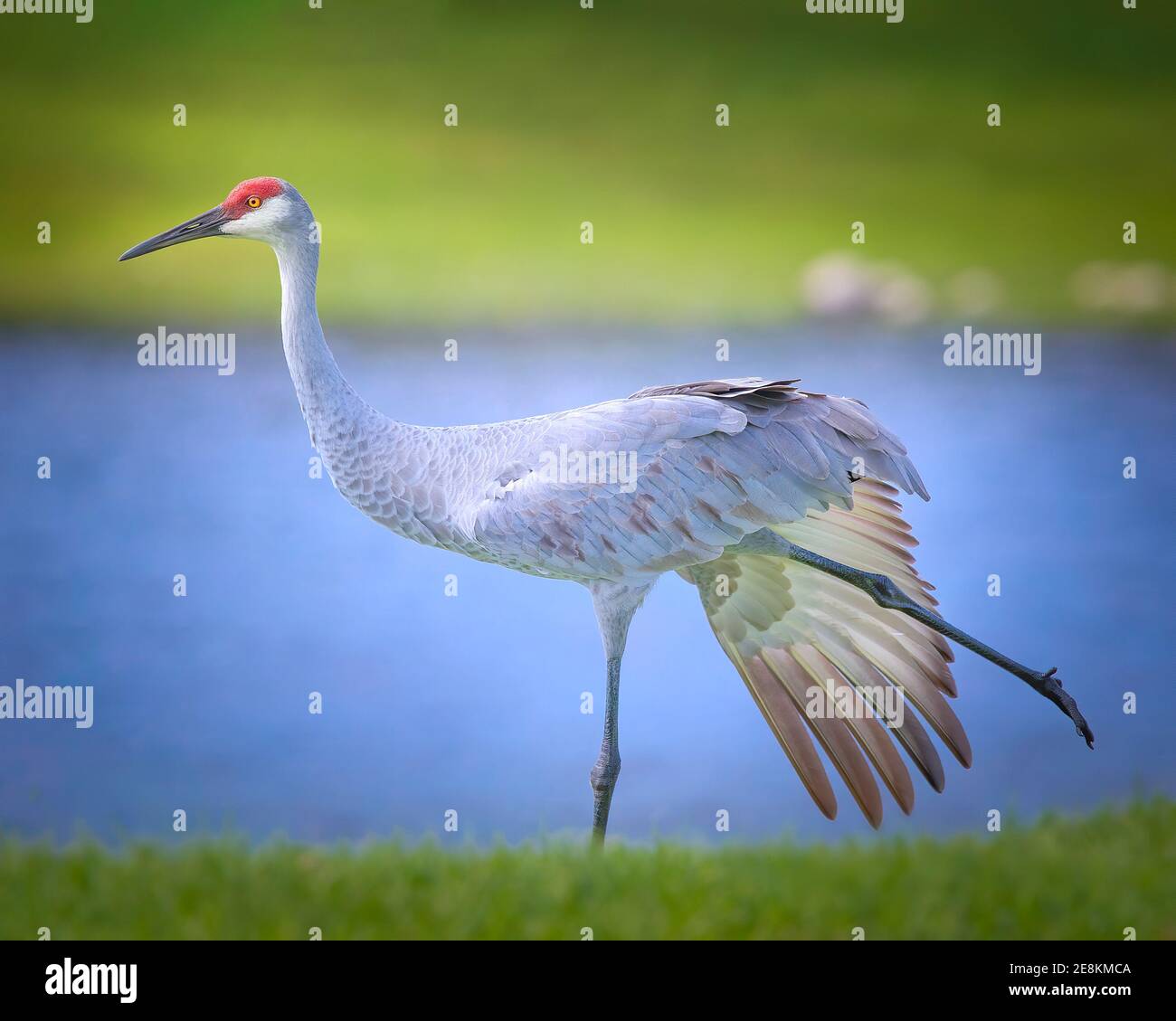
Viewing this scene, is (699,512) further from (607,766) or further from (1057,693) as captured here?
(1057,693)

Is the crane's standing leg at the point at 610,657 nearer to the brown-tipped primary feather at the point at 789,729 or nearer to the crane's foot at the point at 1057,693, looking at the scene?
the brown-tipped primary feather at the point at 789,729

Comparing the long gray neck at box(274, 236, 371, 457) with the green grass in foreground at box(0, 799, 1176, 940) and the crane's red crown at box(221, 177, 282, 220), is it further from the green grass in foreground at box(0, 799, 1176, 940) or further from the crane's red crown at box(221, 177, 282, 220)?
the green grass in foreground at box(0, 799, 1176, 940)

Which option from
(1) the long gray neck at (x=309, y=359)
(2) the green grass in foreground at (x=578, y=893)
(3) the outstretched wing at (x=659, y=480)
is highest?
(1) the long gray neck at (x=309, y=359)

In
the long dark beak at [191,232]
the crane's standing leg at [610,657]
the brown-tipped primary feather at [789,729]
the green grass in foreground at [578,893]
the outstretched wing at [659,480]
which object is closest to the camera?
the green grass in foreground at [578,893]

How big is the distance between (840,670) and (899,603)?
452mm

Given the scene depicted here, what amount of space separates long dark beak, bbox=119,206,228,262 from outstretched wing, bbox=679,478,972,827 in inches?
69.8

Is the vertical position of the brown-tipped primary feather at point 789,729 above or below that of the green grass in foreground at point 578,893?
above

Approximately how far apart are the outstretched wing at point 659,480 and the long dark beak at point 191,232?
110 centimetres

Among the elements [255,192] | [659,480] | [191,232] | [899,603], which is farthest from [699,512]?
[191,232]

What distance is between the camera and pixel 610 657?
360 centimetres

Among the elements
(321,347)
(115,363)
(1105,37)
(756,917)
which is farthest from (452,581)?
(1105,37)

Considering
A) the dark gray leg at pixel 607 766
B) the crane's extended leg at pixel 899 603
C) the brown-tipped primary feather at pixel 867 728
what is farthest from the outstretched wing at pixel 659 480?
the brown-tipped primary feather at pixel 867 728

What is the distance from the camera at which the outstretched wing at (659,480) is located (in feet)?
11.3
